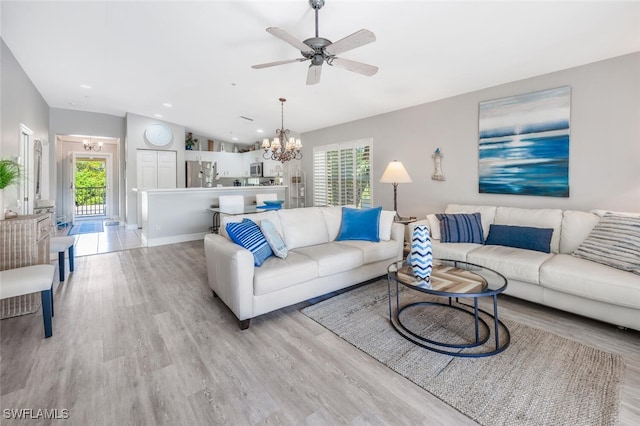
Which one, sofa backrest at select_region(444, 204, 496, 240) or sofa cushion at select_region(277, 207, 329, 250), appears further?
sofa backrest at select_region(444, 204, 496, 240)

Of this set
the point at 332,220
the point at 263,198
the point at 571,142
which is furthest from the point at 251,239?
the point at 263,198

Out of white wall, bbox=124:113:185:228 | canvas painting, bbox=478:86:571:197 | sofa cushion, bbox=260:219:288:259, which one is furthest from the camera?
white wall, bbox=124:113:185:228

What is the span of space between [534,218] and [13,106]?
6.97 metres

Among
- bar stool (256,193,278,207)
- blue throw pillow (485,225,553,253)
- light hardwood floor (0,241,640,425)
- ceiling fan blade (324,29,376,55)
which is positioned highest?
ceiling fan blade (324,29,376,55)

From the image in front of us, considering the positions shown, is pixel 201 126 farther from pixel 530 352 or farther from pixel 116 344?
pixel 530 352

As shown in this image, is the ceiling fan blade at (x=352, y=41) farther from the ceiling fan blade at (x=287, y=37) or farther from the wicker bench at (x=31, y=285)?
the wicker bench at (x=31, y=285)

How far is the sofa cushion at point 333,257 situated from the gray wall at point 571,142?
2.29m

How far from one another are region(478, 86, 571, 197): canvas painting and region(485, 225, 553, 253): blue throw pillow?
732 mm

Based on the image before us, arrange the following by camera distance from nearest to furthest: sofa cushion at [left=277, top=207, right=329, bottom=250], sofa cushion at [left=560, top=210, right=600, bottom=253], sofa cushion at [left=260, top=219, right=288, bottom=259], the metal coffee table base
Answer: the metal coffee table base < sofa cushion at [left=260, top=219, right=288, bottom=259] < sofa cushion at [left=560, top=210, right=600, bottom=253] < sofa cushion at [left=277, top=207, right=329, bottom=250]

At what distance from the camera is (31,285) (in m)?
2.19

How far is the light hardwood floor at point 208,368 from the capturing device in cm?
155

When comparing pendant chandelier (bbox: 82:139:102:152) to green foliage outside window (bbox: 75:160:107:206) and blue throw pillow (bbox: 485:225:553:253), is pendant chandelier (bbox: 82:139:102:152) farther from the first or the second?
blue throw pillow (bbox: 485:225:553:253)

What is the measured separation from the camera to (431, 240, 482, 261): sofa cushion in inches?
126

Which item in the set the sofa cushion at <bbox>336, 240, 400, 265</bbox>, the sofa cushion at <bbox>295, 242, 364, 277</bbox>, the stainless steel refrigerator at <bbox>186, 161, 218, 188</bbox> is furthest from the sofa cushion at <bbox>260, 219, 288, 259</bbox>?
the stainless steel refrigerator at <bbox>186, 161, 218, 188</bbox>
